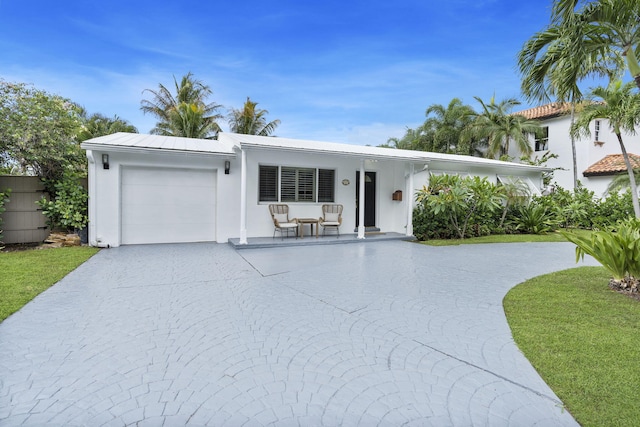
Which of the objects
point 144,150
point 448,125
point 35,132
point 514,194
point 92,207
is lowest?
point 92,207

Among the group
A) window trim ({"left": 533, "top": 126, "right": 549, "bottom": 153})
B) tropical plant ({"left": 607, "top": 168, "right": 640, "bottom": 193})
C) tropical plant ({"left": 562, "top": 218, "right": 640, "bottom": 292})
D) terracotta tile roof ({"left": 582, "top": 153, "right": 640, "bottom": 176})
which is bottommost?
tropical plant ({"left": 562, "top": 218, "right": 640, "bottom": 292})

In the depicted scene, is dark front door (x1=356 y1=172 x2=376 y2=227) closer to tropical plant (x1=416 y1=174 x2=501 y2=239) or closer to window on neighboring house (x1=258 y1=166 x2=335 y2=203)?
window on neighboring house (x1=258 y1=166 x2=335 y2=203)

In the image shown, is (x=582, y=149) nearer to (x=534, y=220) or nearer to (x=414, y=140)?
(x=414, y=140)

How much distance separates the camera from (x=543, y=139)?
23.0m

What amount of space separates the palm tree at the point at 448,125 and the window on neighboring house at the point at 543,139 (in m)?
4.35

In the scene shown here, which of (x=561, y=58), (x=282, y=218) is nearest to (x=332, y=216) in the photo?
(x=282, y=218)

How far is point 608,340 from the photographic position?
3.67m

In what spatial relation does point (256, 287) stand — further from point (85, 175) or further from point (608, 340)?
point (85, 175)

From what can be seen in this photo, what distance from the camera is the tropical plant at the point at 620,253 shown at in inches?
207

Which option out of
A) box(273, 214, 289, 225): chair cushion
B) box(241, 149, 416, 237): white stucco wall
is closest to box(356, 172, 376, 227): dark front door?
box(241, 149, 416, 237): white stucco wall

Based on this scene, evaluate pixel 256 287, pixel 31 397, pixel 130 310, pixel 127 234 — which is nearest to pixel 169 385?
pixel 31 397

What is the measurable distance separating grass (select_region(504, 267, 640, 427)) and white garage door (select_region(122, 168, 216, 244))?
8.96 meters

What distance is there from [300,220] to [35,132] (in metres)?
7.75

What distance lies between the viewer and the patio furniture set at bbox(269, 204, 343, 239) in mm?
11227
